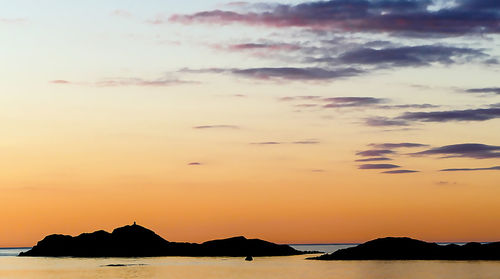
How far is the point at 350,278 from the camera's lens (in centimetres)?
15075

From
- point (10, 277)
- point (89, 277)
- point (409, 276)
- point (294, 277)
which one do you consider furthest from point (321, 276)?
point (10, 277)

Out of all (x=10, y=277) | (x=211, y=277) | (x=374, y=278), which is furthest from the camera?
(x=10, y=277)

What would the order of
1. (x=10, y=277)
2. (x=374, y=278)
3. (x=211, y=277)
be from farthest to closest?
(x=10, y=277), (x=211, y=277), (x=374, y=278)

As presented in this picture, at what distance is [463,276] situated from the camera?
151 metres

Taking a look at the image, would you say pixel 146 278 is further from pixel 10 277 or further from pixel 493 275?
pixel 493 275

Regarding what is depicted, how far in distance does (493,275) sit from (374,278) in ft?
77.1

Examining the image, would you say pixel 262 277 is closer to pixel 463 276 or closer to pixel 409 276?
pixel 409 276

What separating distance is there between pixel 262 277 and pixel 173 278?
17.7m

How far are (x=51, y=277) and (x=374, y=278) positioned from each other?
217 ft

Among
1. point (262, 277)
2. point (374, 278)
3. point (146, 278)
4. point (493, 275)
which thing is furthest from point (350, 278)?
point (146, 278)

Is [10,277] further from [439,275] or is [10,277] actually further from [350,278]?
[439,275]

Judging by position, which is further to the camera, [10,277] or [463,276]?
[10,277]

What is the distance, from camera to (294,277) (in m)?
153

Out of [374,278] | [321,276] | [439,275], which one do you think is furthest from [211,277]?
[439,275]
